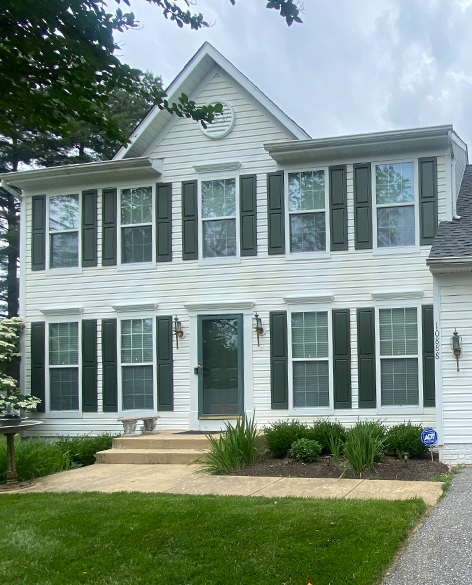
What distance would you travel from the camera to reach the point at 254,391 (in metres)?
12.2

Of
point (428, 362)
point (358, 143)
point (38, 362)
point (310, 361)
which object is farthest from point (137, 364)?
point (358, 143)

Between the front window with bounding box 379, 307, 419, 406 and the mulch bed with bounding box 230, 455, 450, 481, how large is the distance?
1.68 meters

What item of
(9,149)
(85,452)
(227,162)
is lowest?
(85,452)

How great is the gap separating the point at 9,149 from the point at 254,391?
1655cm

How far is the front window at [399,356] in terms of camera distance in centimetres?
1137

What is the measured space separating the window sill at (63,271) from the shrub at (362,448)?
6727 mm

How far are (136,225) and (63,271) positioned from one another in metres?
1.83

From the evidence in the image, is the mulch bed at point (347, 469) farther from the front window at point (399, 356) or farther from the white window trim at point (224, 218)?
the white window trim at point (224, 218)

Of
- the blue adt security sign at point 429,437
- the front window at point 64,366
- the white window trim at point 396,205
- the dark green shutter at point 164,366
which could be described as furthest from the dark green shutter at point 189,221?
the blue adt security sign at point 429,437

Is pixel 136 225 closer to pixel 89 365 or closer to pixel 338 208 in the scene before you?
pixel 89 365

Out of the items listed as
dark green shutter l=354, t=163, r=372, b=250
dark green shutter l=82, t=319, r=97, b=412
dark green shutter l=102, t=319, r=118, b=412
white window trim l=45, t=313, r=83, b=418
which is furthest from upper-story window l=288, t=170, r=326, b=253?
white window trim l=45, t=313, r=83, b=418

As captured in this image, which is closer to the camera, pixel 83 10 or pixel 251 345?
pixel 83 10

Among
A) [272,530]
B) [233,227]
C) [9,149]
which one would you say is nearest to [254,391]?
[233,227]

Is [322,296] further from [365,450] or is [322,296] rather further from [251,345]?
[365,450]
